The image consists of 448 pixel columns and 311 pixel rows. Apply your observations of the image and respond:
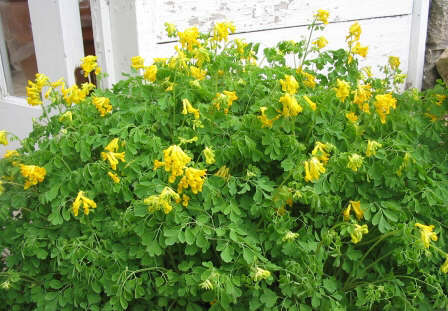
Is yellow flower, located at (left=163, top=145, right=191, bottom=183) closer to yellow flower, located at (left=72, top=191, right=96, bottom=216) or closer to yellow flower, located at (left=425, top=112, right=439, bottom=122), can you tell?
yellow flower, located at (left=72, top=191, right=96, bottom=216)

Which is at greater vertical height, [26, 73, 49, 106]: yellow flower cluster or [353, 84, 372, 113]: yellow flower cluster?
[26, 73, 49, 106]: yellow flower cluster

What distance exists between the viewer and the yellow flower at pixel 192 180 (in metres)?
1.33

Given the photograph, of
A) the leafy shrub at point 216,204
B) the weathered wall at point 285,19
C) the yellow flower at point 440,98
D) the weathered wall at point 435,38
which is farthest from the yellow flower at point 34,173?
the weathered wall at point 435,38

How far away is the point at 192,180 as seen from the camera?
4.40 feet

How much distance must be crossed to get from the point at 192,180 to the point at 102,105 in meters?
0.59

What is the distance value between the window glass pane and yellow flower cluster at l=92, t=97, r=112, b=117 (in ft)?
4.40

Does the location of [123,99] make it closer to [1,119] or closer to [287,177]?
[287,177]

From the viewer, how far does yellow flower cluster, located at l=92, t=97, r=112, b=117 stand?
168 centimetres

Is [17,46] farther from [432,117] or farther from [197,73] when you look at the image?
[432,117]

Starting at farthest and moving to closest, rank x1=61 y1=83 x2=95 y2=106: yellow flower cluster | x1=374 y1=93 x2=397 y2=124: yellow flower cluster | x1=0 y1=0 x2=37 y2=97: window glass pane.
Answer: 1. x1=0 y1=0 x2=37 y2=97: window glass pane
2. x1=61 y1=83 x2=95 y2=106: yellow flower cluster
3. x1=374 y1=93 x2=397 y2=124: yellow flower cluster

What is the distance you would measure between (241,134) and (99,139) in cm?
50

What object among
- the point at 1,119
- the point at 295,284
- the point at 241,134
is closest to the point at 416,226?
the point at 295,284

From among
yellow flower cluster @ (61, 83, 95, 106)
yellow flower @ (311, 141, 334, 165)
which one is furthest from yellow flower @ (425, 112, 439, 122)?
yellow flower cluster @ (61, 83, 95, 106)

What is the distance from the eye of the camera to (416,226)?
1526 millimetres
